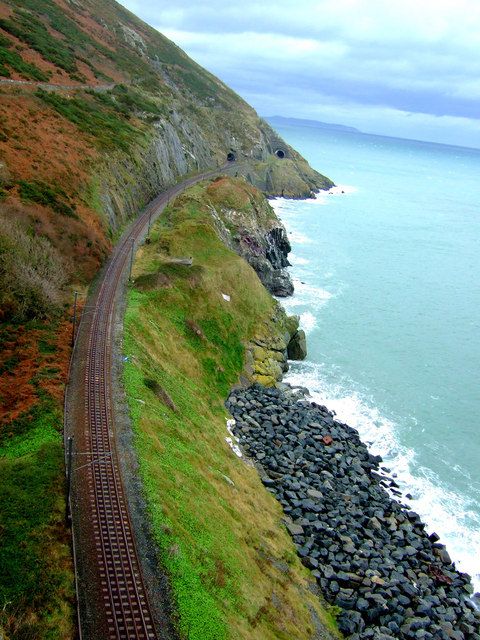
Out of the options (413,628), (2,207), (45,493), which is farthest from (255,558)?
(2,207)

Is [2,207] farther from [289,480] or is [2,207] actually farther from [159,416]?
[289,480]

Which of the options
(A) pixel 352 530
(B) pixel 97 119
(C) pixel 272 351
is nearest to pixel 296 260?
(B) pixel 97 119

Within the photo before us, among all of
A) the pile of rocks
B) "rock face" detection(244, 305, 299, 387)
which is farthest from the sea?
the pile of rocks

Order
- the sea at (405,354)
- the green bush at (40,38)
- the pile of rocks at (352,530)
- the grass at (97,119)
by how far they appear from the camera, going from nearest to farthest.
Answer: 1. the pile of rocks at (352,530)
2. the sea at (405,354)
3. the grass at (97,119)
4. the green bush at (40,38)

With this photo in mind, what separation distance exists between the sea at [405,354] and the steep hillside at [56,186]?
2929 cm

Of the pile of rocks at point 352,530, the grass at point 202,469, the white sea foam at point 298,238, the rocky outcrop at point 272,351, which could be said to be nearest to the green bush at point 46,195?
the grass at point 202,469

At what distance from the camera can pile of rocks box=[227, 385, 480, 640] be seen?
28562mm

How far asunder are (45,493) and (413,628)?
22009mm

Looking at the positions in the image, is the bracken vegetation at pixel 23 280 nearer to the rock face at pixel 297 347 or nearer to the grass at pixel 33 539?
the grass at pixel 33 539

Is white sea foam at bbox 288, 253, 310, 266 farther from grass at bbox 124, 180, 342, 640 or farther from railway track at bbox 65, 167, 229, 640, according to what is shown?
railway track at bbox 65, 167, 229, 640

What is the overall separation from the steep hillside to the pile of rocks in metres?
17.1

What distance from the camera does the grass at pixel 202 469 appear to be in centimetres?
2197

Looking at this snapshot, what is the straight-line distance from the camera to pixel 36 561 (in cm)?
1916

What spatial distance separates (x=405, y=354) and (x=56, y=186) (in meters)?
49.4
